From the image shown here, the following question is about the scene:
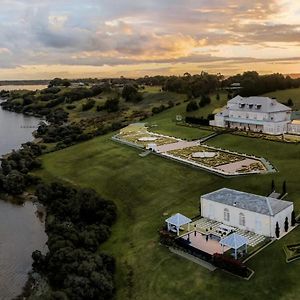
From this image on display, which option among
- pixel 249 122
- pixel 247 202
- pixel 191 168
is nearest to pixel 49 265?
pixel 247 202

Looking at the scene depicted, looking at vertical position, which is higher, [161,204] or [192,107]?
[192,107]

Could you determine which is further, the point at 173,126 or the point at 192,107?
the point at 192,107

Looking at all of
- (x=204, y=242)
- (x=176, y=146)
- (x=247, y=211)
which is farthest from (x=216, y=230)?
(x=176, y=146)

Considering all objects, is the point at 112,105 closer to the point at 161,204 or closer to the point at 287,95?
the point at 287,95

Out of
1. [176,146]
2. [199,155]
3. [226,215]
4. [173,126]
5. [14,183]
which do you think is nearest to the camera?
[226,215]

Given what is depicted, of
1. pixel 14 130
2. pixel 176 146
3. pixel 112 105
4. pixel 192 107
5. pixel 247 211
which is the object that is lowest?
pixel 14 130

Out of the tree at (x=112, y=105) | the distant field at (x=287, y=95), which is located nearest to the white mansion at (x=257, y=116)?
the distant field at (x=287, y=95)

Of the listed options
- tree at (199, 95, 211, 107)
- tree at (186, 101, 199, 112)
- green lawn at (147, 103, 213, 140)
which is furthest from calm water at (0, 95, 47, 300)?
tree at (199, 95, 211, 107)
